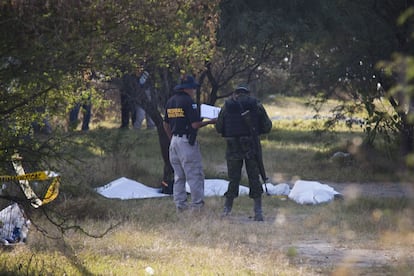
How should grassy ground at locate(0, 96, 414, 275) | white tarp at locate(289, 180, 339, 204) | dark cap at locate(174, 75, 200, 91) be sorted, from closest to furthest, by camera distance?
grassy ground at locate(0, 96, 414, 275) → dark cap at locate(174, 75, 200, 91) → white tarp at locate(289, 180, 339, 204)

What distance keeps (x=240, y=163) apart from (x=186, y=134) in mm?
920

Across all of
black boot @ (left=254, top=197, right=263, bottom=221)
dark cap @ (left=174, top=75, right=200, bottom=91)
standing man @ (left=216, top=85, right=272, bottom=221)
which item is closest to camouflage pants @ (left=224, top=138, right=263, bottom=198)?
standing man @ (left=216, top=85, right=272, bottom=221)

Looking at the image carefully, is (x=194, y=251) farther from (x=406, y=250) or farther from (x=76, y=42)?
(x=76, y=42)

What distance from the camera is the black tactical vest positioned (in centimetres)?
1273

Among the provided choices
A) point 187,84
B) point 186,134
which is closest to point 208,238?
point 186,134

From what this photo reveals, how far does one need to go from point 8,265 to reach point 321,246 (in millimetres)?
3628

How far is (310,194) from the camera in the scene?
50.1 ft

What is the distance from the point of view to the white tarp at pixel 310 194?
15.1m

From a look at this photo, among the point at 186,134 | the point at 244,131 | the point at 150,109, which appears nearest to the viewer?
the point at 186,134

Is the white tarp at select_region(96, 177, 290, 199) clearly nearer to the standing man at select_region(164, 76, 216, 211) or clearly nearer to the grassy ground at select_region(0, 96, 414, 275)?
the grassy ground at select_region(0, 96, 414, 275)

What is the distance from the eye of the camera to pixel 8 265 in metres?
8.17

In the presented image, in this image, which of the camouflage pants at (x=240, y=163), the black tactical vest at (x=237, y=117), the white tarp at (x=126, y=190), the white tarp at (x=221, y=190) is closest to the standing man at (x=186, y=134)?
the black tactical vest at (x=237, y=117)

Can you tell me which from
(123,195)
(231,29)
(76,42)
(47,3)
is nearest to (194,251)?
(76,42)

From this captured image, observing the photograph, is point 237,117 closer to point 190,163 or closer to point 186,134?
point 186,134
